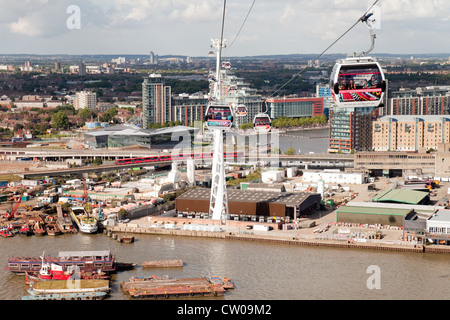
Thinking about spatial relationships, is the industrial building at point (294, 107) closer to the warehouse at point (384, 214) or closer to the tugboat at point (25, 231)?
the warehouse at point (384, 214)

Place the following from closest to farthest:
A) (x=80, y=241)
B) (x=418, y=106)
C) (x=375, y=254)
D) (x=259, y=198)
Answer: (x=375, y=254) < (x=80, y=241) < (x=259, y=198) < (x=418, y=106)

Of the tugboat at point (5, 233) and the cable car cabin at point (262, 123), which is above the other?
the cable car cabin at point (262, 123)

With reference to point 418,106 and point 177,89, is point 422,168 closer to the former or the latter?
point 418,106

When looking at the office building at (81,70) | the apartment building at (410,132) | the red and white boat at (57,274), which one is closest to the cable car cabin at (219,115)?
the red and white boat at (57,274)

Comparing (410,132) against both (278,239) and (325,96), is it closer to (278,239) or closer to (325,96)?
(278,239)

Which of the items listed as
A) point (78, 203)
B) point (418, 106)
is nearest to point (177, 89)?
point (418, 106)

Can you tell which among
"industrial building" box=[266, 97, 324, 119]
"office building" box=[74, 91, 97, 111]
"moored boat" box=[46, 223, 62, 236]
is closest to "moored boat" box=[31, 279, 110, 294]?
"moored boat" box=[46, 223, 62, 236]
